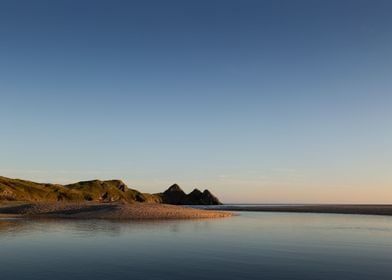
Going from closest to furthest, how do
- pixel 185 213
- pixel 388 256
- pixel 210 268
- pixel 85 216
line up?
pixel 210 268 → pixel 388 256 → pixel 85 216 → pixel 185 213

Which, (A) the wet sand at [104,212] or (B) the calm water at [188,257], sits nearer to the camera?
(B) the calm water at [188,257]

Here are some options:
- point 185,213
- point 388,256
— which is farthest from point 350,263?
point 185,213

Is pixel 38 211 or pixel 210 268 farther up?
pixel 38 211

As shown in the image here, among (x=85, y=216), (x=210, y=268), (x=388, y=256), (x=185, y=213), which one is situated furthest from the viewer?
(x=185, y=213)

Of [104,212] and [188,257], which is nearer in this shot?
[188,257]

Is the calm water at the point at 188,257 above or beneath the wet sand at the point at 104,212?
beneath

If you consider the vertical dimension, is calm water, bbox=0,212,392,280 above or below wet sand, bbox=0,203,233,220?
below

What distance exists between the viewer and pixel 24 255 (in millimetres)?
29297

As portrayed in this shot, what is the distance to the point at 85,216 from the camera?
Answer: 80625mm

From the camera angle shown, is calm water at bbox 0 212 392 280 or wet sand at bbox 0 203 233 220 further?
wet sand at bbox 0 203 233 220

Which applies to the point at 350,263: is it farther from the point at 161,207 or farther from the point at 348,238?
the point at 161,207

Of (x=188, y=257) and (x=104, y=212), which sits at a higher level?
(x=104, y=212)

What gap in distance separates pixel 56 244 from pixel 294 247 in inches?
811

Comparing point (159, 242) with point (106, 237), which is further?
point (106, 237)
